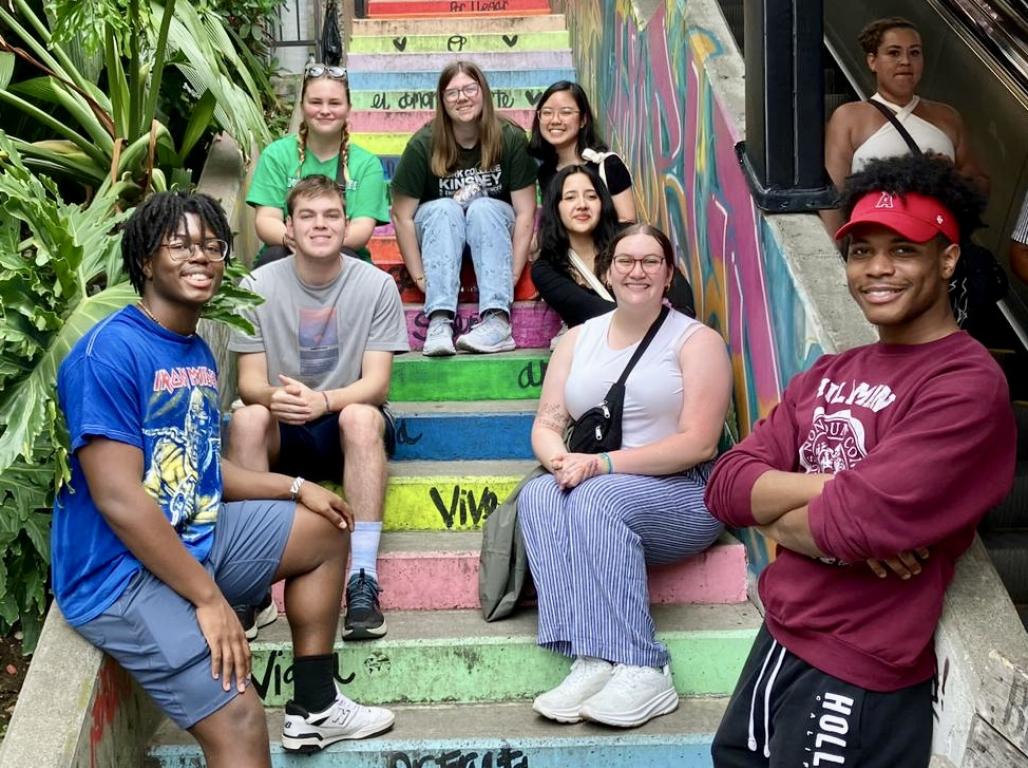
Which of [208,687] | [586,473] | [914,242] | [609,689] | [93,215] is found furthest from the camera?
[93,215]

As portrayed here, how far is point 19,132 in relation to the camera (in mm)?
5809

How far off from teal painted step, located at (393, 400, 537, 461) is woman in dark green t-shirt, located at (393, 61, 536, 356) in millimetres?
527

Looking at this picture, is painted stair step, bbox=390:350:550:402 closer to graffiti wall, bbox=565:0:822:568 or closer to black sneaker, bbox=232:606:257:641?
Answer: graffiti wall, bbox=565:0:822:568

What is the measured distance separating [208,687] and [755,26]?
2623 mm

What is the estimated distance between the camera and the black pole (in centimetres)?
426

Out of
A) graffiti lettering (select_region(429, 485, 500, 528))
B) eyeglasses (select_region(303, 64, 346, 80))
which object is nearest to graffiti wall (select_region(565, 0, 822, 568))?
graffiti lettering (select_region(429, 485, 500, 528))

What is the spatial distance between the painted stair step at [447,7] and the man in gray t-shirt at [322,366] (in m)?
5.59

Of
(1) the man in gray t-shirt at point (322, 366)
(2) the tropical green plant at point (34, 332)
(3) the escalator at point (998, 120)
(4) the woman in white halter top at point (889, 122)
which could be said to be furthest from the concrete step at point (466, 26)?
(2) the tropical green plant at point (34, 332)

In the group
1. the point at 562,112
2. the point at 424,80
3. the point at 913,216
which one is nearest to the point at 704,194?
the point at 562,112

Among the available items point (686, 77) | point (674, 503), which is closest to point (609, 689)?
point (674, 503)

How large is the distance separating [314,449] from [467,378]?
44.5 inches

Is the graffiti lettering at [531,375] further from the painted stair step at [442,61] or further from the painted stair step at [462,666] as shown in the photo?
the painted stair step at [442,61]

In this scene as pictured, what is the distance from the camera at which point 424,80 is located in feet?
27.1

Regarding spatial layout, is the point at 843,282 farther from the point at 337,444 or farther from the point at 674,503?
the point at 337,444
